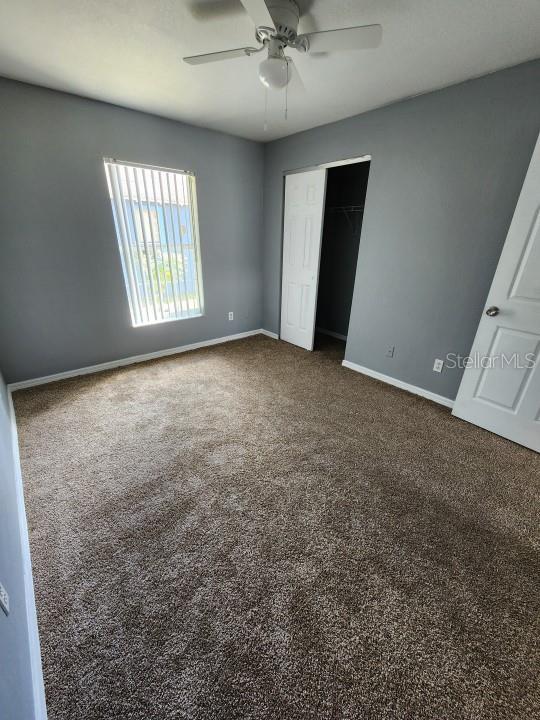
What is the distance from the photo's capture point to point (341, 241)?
4113 mm

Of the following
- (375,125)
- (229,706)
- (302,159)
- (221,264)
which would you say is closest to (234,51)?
(375,125)

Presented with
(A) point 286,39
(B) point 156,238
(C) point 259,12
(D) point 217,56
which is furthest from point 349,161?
A: (B) point 156,238

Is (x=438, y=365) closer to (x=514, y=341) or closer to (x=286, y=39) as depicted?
(x=514, y=341)

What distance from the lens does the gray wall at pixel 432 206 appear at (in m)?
1.99

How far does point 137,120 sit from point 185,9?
1.60m

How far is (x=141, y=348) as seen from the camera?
3.39 m

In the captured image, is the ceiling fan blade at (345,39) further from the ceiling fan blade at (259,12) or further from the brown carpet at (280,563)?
the brown carpet at (280,563)

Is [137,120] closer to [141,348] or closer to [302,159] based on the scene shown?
[302,159]

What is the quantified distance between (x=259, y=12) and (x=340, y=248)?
10.2 feet

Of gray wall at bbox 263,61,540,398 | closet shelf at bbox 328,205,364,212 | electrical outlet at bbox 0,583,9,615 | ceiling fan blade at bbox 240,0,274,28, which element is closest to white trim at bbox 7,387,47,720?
electrical outlet at bbox 0,583,9,615

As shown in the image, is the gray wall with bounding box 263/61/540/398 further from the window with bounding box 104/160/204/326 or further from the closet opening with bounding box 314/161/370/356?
the window with bounding box 104/160/204/326

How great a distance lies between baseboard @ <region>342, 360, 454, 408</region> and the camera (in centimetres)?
265

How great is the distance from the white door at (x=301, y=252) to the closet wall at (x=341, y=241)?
0.70 meters

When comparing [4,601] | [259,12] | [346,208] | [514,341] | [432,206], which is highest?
[259,12]
